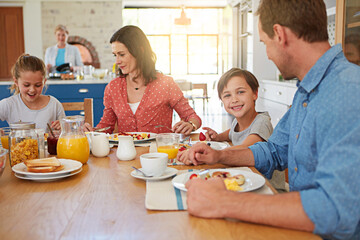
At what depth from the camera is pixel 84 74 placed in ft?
15.8

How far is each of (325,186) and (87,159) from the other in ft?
3.07

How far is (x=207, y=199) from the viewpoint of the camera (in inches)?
34.9

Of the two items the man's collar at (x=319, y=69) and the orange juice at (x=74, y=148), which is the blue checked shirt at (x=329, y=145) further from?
the orange juice at (x=74, y=148)

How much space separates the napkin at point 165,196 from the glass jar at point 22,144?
0.54m

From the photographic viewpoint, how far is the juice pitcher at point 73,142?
144 cm

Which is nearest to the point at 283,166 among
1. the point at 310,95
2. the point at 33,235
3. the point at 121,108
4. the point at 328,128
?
the point at 310,95

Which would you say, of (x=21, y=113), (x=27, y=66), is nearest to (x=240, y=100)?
(x=27, y=66)

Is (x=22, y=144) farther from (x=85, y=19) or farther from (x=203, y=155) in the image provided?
(x=85, y=19)

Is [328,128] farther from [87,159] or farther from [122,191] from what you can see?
[87,159]

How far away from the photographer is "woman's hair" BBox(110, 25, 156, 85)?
2328mm

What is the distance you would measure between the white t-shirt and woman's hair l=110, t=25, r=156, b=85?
0.62 m

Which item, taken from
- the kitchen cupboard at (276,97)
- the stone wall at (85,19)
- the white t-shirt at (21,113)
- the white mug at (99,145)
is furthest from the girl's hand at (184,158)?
the stone wall at (85,19)

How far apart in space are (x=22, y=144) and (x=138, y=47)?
3.70ft

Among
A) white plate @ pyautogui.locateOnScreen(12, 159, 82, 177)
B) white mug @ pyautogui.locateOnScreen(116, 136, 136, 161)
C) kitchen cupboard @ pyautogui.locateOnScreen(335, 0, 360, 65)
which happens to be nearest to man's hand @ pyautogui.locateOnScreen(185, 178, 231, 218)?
white plate @ pyautogui.locateOnScreen(12, 159, 82, 177)
